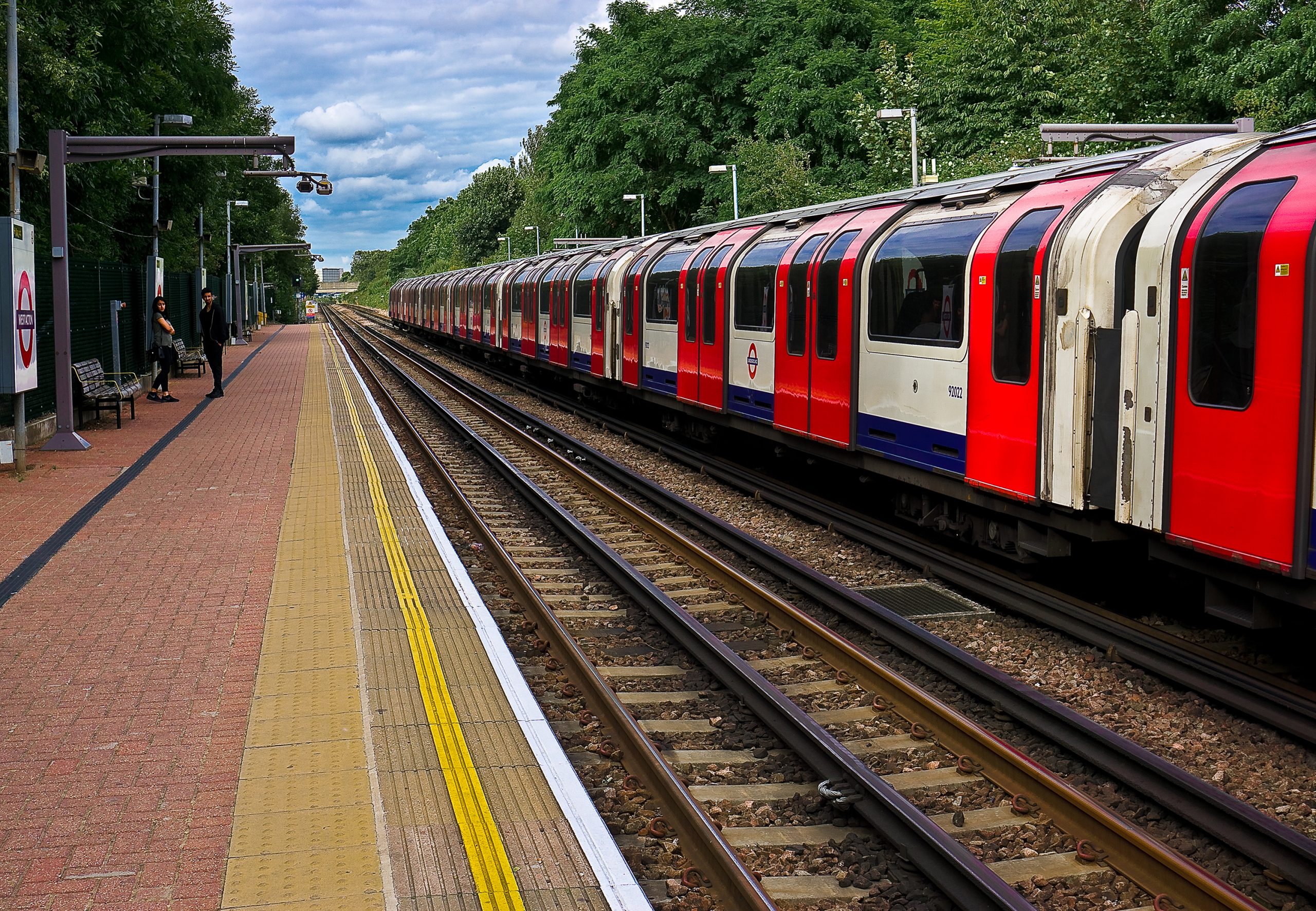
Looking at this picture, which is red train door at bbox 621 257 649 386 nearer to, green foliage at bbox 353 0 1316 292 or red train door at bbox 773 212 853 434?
red train door at bbox 773 212 853 434

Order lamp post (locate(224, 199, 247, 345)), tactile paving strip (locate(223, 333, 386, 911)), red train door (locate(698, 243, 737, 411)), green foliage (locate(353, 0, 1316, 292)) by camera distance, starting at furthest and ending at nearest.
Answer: lamp post (locate(224, 199, 247, 345))
green foliage (locate(353, 0, 1316, 292))
red train door (locate(698, 243, 737, 411))
tactile paving strip (locate(223, 333, 386, 911))

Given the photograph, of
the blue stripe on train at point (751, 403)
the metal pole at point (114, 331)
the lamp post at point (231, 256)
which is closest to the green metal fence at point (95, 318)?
the metal pole at point (114, 331)

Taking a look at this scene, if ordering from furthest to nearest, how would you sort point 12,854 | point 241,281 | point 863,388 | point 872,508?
point 241,281, point 872,508, point 863,388, point 12,854

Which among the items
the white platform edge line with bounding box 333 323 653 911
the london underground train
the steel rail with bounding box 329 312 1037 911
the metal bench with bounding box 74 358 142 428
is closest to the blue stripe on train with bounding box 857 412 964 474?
the london underground train

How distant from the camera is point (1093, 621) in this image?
8.19 meters

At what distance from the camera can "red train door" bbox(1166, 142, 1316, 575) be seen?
21.2ft

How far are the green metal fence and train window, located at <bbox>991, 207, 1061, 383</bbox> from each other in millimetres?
11802

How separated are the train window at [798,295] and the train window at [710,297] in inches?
102

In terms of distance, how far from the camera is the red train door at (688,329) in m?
17.2

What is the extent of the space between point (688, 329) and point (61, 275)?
816cm

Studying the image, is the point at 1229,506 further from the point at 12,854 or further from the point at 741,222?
the point at 741,222

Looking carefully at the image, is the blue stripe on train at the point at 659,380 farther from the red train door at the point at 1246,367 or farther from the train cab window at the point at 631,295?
the red train door at the point at 1246,367

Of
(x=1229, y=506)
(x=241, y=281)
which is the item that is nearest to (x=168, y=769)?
(x=1229, y=506)

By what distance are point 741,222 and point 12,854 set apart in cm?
1339
